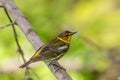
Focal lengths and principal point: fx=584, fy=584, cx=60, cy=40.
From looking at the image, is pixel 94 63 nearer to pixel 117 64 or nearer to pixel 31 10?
pixel 117 64

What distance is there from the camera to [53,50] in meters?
4.04

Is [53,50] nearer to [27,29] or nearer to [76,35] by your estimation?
[27,29]

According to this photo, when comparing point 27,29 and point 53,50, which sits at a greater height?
point 27,29

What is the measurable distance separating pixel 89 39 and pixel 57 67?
9.73 ft

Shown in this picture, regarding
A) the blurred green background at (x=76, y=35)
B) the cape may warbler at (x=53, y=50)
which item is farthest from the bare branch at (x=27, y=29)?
the blurred green background at (x=76, y=35)

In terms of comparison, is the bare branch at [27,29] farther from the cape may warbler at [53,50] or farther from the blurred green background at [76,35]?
the blurred green background at [76,35]

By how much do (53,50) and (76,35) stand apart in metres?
2.73

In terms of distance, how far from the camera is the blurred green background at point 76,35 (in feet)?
20.3

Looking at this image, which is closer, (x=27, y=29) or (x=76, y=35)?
(x=27, y=29)

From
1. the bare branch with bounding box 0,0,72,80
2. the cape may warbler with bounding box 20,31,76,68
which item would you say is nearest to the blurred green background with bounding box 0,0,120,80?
the cape may warbler with bounding box 20,31,76,68

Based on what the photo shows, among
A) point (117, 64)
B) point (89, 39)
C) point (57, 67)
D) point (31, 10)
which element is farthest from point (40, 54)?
point (31, 10)

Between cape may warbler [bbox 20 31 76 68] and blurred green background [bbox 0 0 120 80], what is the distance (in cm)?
129

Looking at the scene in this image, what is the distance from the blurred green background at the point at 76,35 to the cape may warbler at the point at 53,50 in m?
1.29

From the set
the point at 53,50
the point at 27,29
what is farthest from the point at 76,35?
the point at 27,29
